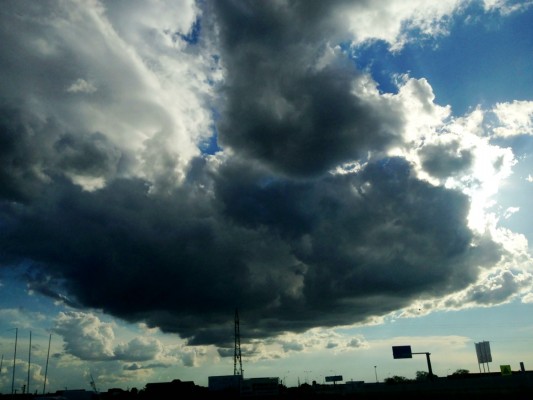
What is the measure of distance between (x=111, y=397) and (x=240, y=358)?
37.4 m

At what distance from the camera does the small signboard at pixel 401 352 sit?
121375mm

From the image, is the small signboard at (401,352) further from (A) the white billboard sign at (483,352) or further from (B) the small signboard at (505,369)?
(B) the small signboard at (505,369)

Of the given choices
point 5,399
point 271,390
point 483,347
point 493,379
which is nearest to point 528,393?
point 493,379

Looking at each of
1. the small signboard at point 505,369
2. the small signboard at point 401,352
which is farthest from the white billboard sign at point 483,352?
the small signboard at point 401,352

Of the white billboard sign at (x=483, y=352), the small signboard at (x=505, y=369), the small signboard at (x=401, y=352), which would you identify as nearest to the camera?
the small signboard at (x=505, y=369)

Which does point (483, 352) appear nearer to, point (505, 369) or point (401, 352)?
point (505, 369)

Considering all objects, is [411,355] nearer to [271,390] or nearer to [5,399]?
[271,390]

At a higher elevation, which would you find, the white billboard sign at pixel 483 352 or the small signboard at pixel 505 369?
the white billboard sign at pixel 483 352

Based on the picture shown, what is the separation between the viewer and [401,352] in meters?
122

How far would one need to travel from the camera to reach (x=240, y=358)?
5453 inches

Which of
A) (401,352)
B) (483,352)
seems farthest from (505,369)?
(401,352)

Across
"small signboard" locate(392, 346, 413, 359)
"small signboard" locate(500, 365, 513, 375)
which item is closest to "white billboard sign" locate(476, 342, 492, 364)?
"small signboard" locate(500, 365, 513, 375)

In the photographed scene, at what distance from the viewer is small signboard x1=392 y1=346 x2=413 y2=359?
121 meters

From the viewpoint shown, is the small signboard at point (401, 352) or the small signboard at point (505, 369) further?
the small signboard at point (401, 352)
